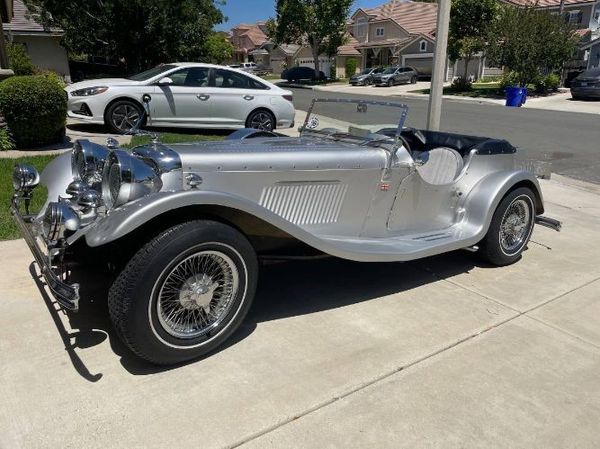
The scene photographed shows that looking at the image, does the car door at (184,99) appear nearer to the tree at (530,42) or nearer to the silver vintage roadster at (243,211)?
the silver vintage roadster at (243,211)

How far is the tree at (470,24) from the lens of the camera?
2831 centimetres

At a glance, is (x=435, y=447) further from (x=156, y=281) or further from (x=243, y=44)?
(x=243, y=44)

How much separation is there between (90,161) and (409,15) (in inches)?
2016

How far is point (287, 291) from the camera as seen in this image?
3.87m

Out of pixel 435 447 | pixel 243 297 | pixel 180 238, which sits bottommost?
pixel 435 447

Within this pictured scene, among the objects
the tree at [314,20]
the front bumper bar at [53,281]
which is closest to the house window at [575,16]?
the tree at [314,20]

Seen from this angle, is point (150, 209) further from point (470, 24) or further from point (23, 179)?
point (470, 24)

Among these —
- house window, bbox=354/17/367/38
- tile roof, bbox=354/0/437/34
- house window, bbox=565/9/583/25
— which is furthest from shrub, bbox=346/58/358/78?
house window, bbox=565/9/583/25

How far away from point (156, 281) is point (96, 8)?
21.7 metres

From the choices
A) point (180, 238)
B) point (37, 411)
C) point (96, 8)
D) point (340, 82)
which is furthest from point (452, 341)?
point (340, 82)

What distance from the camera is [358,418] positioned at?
249 cm

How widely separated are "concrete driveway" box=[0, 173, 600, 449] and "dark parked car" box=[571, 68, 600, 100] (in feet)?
78.7

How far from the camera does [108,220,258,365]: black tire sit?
2.58 metres

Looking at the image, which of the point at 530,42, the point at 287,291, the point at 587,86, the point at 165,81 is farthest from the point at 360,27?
the point at 287,291
